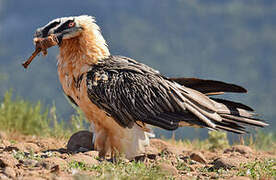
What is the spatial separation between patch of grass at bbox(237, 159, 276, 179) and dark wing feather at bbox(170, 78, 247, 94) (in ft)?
4.67

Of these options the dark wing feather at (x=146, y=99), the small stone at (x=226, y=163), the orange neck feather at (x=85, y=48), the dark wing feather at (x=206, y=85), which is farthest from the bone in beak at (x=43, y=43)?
the small stone at (x=226, y=163)

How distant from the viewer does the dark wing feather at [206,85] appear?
290 inches

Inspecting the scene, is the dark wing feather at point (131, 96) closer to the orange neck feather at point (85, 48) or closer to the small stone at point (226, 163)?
the orange neck feather at point (85, 48)

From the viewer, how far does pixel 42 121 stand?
11164 mm

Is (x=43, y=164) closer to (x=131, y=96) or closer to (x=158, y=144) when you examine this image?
(x=131, y=96)

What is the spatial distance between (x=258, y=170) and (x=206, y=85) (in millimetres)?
1981

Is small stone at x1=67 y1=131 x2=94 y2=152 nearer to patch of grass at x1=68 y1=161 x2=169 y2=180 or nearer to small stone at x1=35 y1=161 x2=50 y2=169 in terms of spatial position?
patch of grass at x1=68 y1=161 x2=169 y2=180

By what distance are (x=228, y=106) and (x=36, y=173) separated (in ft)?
12.1

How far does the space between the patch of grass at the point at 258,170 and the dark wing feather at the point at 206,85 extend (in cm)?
142

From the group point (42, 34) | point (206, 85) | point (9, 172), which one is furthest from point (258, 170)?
point (42, 34)

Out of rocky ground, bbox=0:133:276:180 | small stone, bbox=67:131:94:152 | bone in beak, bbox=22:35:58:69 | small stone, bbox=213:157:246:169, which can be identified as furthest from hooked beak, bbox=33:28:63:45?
small stone, bbox=213:157:246:169

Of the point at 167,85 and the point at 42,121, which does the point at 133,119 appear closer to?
the point at 167,85

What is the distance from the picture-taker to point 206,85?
743 centimetres

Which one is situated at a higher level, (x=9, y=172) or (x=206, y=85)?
(x=206, y=85)
